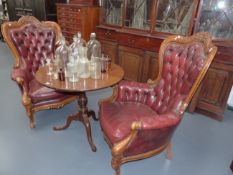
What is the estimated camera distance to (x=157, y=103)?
1.78m

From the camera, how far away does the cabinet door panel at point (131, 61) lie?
2857 mm

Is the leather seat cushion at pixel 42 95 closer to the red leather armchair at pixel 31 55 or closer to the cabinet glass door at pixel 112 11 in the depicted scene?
the red leather armchair at pixel 31 55

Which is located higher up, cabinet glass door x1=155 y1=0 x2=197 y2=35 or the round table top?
cabinet glass door x1=155 y1=0 x2=197 y2=35

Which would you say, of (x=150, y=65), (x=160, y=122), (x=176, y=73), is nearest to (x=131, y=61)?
(x=150, y=65)

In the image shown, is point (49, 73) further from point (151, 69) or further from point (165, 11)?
point (165, 11)

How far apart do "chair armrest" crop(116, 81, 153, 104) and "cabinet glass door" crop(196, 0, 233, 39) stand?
1109 mm

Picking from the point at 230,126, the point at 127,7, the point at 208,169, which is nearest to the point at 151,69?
the point at 127,7

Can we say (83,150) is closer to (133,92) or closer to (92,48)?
(133,92)

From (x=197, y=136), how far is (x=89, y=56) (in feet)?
5.11

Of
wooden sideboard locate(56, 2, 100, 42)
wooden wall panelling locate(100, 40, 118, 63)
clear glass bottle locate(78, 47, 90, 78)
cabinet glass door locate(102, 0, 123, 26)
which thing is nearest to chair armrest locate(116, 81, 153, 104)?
clear glass bottle locate(78, 47, 90, 78)

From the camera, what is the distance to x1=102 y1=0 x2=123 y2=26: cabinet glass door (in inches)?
119

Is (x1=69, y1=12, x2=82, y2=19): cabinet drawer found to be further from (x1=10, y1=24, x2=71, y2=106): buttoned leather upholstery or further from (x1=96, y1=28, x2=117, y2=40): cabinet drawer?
(x1=10, y1=24, x2=71, y2=106): buttoned leather upholstery

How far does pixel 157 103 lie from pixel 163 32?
1.22 m

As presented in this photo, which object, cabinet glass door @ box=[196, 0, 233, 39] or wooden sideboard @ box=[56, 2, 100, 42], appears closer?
cabinet glass door @ box=[196, 0, 233, 39]
